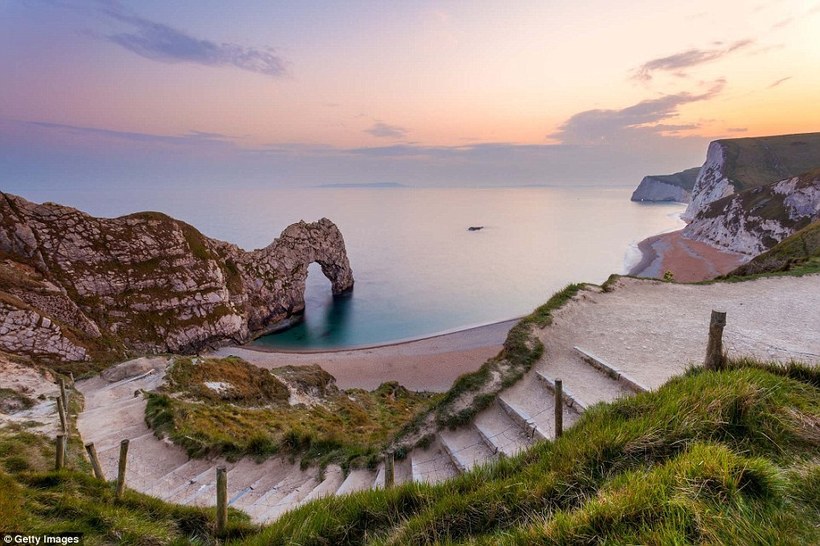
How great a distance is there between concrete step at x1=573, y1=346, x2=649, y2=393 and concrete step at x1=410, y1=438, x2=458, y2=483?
17.3 feet

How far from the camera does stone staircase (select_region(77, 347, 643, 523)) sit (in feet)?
29.2

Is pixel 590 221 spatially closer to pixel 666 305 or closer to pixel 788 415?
pixel 666 305

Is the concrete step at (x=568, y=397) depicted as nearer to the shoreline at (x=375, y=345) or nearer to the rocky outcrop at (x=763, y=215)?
the shoreline at (x=375, y=345)

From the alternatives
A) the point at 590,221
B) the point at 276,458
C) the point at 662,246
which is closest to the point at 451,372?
the point at 276,458

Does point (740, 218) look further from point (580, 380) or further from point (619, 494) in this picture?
point (619, 494)

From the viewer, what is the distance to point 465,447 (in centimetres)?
930

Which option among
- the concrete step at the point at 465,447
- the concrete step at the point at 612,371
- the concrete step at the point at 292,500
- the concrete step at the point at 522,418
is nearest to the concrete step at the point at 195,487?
the concrete step at the point at 292,500

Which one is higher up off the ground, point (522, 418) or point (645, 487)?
point (645, 487)

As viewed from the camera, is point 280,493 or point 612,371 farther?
point 612,371

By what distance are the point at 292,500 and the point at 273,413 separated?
28.7 ft

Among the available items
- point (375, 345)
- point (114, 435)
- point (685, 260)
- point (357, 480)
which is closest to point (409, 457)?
point (357, 480)

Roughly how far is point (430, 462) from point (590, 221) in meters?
161

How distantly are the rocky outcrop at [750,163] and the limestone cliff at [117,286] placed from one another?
438 ft

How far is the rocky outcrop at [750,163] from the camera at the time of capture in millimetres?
114562
